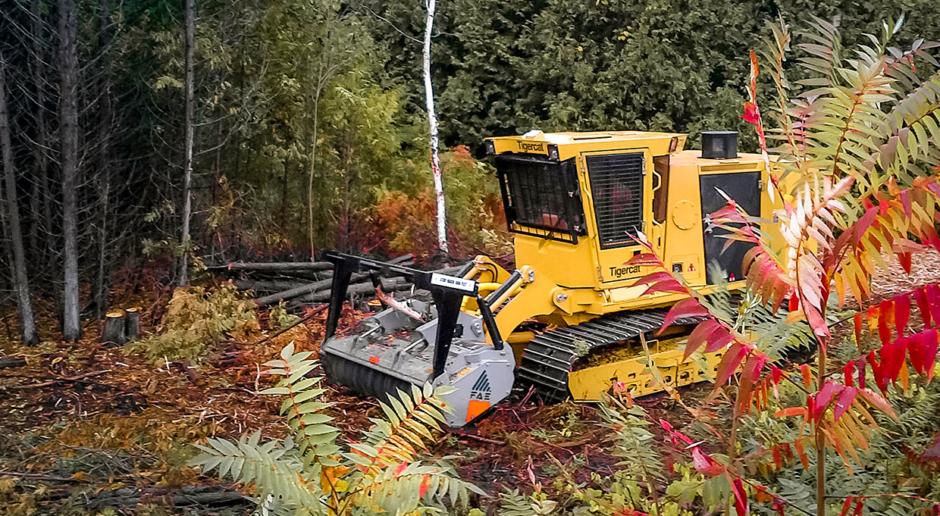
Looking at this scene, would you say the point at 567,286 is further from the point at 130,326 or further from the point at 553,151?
the point at 130,326

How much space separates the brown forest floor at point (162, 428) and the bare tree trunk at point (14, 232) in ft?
0.87

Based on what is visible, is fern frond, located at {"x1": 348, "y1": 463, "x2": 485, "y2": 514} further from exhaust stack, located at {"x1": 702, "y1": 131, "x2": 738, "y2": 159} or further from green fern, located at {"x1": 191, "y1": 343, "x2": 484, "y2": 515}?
exhaust stack, located at {"x1": 702, "y1": 131, "x2": 738, "y2": 159}

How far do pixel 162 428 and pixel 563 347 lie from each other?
3.30 metres

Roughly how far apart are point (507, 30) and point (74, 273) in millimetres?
9931

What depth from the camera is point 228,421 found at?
7.50 m

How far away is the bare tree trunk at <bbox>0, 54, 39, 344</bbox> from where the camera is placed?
366 inches

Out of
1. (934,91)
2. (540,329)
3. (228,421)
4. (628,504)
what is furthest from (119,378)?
(934,91)

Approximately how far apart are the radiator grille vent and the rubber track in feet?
2.34

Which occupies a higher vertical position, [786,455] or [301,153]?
[301,153]

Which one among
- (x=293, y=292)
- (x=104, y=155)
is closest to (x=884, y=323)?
(x=293, y=292)

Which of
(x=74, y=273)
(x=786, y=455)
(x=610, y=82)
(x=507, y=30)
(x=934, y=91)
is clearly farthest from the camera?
(x=507, y=30)

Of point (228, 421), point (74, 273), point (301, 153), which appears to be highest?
point (301, 153)

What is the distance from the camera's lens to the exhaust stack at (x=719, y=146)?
336 inches

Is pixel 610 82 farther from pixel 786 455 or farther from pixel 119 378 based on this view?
pixel 786 455
